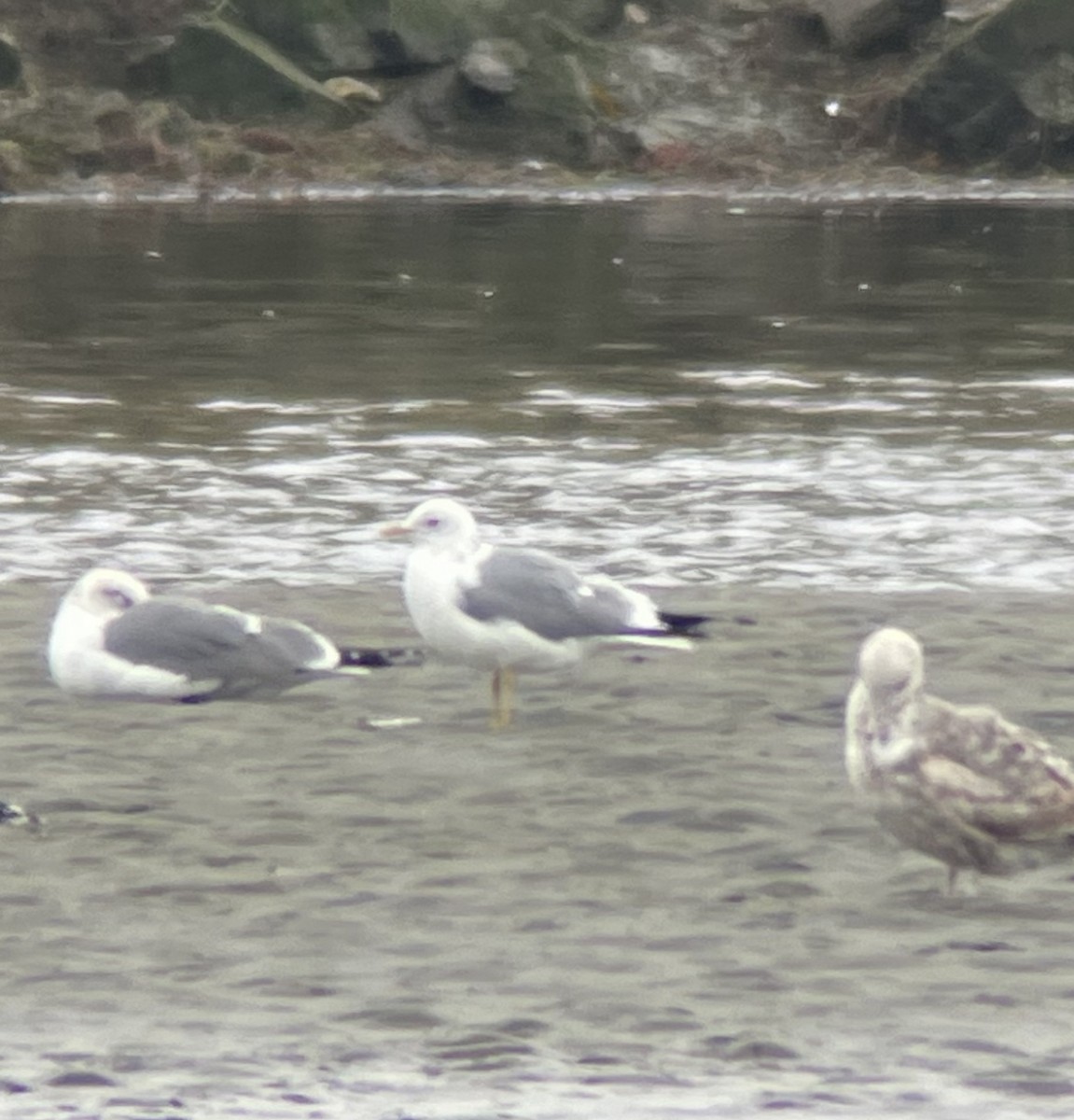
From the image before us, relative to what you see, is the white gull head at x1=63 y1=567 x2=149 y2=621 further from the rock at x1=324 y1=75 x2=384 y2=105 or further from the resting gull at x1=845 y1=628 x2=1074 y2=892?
the rock at x1=324 y1=75 x2=384 y2=105

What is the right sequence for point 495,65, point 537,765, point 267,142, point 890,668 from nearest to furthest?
1. point 890,668
2. point 537,765
3. point 267,142
4. point 495,65

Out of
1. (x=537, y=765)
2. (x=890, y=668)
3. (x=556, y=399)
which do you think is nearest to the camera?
(x=890, y=668)

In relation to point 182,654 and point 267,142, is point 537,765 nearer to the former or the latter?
point 182,654

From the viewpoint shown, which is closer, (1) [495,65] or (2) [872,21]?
(1) [495,65]

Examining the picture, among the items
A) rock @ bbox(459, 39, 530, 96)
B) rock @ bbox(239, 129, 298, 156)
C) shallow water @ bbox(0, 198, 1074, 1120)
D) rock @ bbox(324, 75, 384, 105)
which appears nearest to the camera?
shallow water @ bbox(0, 198, 1074, 1120)

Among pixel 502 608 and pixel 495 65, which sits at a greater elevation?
pixel 495 65

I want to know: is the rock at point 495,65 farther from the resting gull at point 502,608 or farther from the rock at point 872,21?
the resting gull at point 502,608

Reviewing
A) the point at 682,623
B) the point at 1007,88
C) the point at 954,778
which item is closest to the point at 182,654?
the point at 682,623

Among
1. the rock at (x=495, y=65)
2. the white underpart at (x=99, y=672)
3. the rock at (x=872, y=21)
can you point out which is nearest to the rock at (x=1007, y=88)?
the rock at (x=872, y=21)

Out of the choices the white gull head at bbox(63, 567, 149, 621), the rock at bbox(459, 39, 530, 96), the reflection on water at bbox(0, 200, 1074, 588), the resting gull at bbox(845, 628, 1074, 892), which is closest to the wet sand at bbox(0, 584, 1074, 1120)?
the resting gull at bbox(845, 628, 1074, 892)

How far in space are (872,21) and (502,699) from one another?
26857 millimetres

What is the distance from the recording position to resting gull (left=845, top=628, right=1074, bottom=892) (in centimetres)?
574

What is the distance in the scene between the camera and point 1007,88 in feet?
101

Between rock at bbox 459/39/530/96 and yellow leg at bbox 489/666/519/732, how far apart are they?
24.8 m
